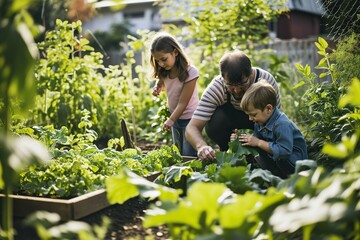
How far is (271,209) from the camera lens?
5.04 feet

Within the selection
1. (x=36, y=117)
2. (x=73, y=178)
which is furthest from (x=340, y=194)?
(x=36, y=117)

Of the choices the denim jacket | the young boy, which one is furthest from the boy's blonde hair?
the denim jacket

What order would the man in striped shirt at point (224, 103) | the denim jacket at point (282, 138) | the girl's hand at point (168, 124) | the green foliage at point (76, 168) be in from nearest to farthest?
the green foliage at point (76, 168), the denim jacket at point (282, 138), the man in striped shirt at point (224, 103), the girl's hand at point (168, 124)

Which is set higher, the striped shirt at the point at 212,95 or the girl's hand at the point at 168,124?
the striped shirt at the point at 212,95

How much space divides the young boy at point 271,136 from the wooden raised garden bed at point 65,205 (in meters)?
0.98

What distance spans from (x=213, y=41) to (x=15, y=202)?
4235mm

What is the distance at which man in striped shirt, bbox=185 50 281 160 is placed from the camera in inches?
131

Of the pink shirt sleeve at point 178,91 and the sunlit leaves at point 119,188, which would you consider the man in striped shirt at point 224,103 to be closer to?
the pink shirt sleeve at point 178,91

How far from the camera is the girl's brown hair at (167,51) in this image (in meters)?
4.19

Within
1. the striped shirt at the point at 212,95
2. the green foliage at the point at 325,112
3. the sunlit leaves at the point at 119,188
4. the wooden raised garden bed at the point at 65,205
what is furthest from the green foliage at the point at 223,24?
the sunlit leaves at the point at 119,188

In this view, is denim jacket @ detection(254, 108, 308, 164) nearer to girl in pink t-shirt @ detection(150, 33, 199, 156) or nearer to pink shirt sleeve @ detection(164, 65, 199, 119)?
girl in pink t-shirt @ detection(150, 33, 199, 156)

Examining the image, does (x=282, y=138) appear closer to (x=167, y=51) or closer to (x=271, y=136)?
(x=271, y=136)

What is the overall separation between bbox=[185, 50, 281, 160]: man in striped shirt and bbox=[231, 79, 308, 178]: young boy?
17cm

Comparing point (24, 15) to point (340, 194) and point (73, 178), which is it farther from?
point (73, 178)
